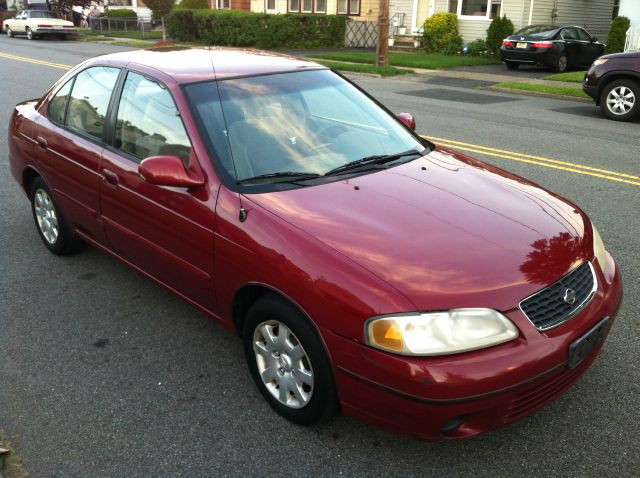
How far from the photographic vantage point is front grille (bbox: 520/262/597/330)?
106 inches

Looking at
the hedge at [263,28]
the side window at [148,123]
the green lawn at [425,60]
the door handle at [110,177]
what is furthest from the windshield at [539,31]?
the door handle at [110,177]

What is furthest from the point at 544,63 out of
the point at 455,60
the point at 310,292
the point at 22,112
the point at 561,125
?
the point at 310,292

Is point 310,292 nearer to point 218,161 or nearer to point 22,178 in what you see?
point 218,161

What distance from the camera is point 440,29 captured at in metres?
24.9

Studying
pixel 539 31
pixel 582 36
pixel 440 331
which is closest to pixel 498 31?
pixel 539 31

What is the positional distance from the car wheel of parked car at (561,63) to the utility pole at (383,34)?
5.24m

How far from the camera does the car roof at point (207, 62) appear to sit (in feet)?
12.7

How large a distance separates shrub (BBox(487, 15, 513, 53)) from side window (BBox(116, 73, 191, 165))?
847 inches

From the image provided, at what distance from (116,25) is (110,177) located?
4027cm

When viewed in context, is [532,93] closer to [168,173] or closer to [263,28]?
[168,173]

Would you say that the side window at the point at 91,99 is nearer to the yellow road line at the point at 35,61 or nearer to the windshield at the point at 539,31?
the yellow road line at the point at 35,61

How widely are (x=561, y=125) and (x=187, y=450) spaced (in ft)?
32.0

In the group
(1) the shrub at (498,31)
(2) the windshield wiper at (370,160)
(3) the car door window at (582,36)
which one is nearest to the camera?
(2) the windshield wiper at (370,160)

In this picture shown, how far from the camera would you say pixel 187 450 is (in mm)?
2965
